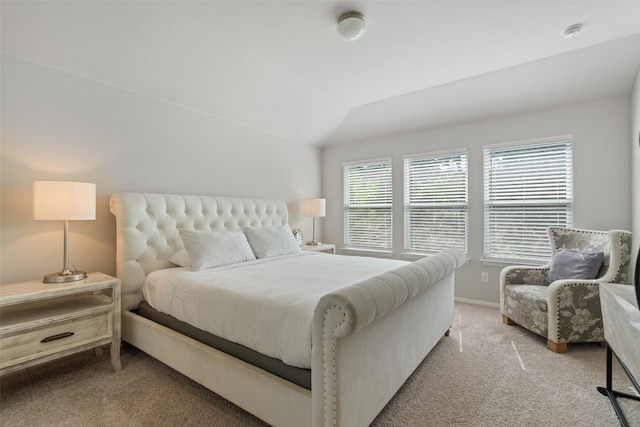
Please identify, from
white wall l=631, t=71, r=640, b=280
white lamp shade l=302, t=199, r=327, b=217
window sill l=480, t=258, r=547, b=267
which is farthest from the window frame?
white wall l=631, t=71, r=640, b=280

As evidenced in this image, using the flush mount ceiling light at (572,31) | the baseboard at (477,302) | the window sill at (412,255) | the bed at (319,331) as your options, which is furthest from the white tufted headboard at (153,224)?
the flush mount ceiling light at (572,31)

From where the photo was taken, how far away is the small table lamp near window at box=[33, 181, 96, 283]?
6.68 ft

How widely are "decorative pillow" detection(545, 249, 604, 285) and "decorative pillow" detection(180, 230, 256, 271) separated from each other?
119 inches

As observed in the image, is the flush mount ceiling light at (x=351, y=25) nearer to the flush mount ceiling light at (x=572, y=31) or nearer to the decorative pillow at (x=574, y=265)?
the flush mount ceiling light at (x=572, y=31)

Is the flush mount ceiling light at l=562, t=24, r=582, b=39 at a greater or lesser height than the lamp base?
greater

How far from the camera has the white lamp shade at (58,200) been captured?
2033 millimetres

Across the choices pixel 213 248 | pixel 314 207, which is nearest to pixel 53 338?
pixel 213 248

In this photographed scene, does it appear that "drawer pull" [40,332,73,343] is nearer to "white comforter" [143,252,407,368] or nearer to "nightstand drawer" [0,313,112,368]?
"nightstand drawer" [0,313,112,368]

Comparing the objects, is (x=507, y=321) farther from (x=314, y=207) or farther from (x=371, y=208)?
(x=314, y=207)

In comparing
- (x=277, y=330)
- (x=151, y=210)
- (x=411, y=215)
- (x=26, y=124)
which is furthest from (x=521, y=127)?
(x=26, y=124)

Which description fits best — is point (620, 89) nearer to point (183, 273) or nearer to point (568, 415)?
point (568, 415)

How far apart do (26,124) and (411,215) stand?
14.0ft

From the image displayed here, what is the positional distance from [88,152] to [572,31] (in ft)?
13.7

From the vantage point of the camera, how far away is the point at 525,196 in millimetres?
3523
